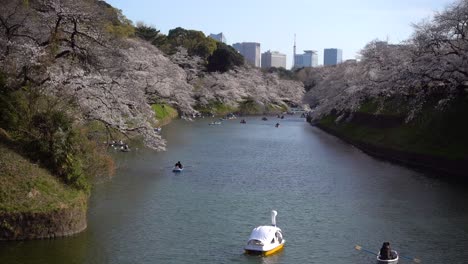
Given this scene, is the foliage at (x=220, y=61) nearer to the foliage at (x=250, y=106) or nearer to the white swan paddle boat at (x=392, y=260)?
the foliage at (x=250, y=106)

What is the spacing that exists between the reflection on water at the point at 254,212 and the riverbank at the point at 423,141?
1.73 metres

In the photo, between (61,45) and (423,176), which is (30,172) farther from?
(423,176)

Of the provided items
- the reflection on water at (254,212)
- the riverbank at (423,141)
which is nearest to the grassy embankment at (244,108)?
the riverbank at (423,141)

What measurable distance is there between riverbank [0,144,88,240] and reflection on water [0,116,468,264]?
0.40m

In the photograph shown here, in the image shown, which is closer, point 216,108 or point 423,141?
point 423,141

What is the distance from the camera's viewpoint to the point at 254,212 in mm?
22328

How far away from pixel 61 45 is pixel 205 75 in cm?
6196

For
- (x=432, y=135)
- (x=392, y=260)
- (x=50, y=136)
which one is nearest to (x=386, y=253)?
(x=392, y=260)

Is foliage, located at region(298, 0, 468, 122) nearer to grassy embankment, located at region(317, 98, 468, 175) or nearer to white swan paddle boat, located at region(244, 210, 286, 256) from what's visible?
grassy embankment, located at region(317, 98, 468, 175)

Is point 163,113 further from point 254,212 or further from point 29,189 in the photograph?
point 29,189

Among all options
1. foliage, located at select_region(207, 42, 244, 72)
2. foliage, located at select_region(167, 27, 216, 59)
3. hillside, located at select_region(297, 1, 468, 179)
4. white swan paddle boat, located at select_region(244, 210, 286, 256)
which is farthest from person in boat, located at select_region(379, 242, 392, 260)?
foliage, located at select_region(167, 27, 216, 59)

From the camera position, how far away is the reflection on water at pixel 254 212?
17.1 meters

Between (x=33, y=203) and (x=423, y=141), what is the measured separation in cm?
2776

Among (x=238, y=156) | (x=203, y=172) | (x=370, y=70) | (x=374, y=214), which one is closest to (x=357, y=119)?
(x=370, y=70)
